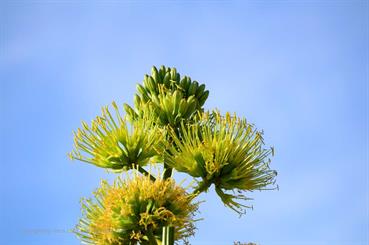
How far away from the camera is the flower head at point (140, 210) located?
6.84 m

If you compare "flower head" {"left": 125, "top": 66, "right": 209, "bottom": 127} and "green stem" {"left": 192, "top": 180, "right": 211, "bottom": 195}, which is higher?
"flower head" {"left": 125, "top": 66, "right": 209, "bottom": 127}

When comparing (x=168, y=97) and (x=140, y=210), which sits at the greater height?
(x=168, y=97)

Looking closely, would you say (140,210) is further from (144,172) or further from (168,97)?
(168,97)

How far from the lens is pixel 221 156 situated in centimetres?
714

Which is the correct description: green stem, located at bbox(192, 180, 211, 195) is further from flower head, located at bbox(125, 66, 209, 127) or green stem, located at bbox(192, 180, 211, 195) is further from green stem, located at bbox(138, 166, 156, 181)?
flower head, located at bbox(125, 66, 209, 127)

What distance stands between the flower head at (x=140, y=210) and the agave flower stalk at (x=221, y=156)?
321 millimetres

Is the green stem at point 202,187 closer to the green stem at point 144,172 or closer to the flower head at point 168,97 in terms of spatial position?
the green stem at point 144,172

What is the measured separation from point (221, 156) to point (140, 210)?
114cm

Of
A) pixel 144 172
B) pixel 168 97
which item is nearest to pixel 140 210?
pixel 144 172

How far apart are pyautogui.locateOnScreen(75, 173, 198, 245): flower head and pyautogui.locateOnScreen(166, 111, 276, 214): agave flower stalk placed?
1.05 feet

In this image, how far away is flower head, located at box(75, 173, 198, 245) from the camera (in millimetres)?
6836

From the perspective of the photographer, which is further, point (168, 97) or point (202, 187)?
point (168, 97)

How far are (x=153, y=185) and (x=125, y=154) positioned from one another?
2.09 feet

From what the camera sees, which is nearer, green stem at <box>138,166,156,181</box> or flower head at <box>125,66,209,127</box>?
green stem at <box>138,166,156,181</box>
